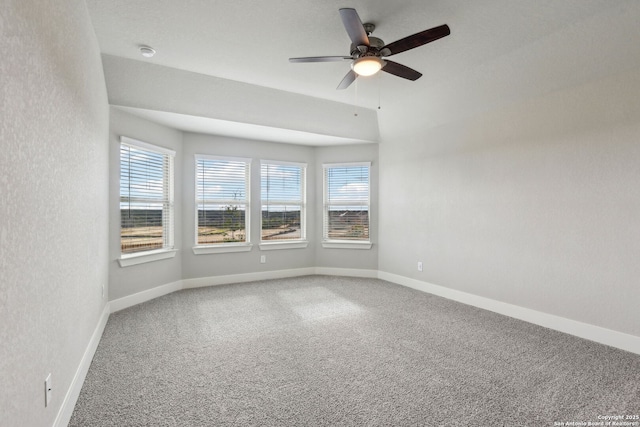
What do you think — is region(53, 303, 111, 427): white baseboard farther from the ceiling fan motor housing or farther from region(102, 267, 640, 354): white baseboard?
the ceiling fan motor housing

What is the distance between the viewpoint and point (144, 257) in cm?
419

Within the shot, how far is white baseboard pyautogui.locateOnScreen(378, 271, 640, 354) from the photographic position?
9.38 feet

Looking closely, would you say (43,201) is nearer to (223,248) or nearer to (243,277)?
(223,248)

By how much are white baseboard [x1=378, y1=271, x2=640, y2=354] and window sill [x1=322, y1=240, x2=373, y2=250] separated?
1105mm

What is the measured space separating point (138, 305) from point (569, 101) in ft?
17.5

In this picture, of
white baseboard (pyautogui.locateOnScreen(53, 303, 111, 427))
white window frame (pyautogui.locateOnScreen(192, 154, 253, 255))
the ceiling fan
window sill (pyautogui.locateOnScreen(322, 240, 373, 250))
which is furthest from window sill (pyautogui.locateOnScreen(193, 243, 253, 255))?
the ceiling fan

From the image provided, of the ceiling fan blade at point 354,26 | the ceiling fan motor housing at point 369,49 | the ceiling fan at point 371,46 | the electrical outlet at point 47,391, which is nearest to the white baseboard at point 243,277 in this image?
the electrical outlet at point 47,391

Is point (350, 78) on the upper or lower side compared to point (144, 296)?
upper

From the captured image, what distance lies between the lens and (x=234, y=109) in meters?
4.17

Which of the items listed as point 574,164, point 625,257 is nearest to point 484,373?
point 625,257

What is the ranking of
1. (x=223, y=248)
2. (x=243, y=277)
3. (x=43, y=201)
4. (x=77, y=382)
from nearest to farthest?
(x=43, y=201) → (x=77, y=382) → (x=223, y=248) → (x=243, y=277)

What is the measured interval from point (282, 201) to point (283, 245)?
2.54 ft

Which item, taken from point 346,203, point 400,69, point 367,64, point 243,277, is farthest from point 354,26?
point 243,277

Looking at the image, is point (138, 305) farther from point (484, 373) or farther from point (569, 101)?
point (569, 101)
